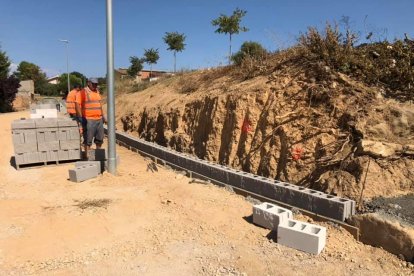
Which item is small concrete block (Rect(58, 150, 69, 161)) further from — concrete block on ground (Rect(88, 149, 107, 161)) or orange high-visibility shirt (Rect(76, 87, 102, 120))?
orange high-visibility shirt (Rect(76, 87, 102, 120))

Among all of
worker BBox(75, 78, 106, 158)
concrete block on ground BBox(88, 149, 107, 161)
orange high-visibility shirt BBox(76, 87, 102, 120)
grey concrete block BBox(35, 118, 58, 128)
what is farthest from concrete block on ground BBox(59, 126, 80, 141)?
concrete block on ground BBox(88, 149, 107, 161)

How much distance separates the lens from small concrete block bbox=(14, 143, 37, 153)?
822 cm

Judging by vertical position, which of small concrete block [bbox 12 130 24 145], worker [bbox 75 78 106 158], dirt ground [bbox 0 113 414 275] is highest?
worker [bbox 75 78 106 158]

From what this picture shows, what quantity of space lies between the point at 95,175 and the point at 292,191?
4309 millimetres

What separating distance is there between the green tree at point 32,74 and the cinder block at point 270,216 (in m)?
79.6

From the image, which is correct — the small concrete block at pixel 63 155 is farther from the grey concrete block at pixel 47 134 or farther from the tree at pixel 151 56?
the tree at pixel 151 56

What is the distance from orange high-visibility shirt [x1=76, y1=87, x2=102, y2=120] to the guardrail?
1.97 m

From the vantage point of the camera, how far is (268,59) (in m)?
8.84

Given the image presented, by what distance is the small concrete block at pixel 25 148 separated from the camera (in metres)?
8.22

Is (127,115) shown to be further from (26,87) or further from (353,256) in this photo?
(26,87)

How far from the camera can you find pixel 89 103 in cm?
827

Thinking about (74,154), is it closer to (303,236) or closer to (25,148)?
(25,148)

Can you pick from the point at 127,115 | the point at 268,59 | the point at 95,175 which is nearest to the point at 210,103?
the point at 268,59

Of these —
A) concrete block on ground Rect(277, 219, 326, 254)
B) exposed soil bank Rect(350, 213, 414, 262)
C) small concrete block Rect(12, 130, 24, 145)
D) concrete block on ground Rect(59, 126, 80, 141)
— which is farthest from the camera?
concrete block on ground Rect(59, 126, 80, 141)
